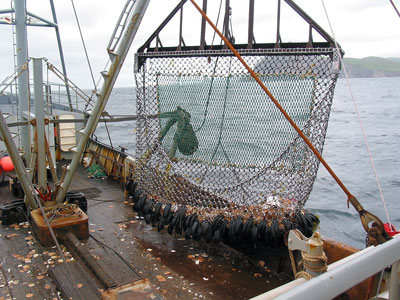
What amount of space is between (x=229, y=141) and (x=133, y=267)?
8.34ft

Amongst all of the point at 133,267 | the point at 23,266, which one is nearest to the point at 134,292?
the point at 133,267

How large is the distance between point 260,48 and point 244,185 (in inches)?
81.9

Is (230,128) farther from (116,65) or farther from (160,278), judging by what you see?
(160,278)

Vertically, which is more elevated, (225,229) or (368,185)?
(225,229)

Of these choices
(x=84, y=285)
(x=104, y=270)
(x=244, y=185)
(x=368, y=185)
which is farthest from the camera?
(x=368, y=185)

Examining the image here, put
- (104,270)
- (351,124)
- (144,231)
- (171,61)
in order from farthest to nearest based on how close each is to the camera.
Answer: (351,124) → (144,231) → (171,61) → (104,270)

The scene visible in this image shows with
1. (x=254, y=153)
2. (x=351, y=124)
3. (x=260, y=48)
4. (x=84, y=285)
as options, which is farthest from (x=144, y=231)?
(x=351, y=124)

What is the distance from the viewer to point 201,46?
233 inches

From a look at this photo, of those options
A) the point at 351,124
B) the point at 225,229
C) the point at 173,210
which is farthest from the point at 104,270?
the point at 351,124

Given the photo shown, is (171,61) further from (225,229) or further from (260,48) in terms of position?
(225,229)

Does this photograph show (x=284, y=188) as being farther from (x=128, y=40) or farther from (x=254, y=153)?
(x=128, y=40)

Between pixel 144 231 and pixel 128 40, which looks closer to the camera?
pixel 128 40

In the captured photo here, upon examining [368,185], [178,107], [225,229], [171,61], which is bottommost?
Result: [368,185]

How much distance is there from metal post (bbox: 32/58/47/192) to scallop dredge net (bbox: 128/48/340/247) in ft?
5.42
